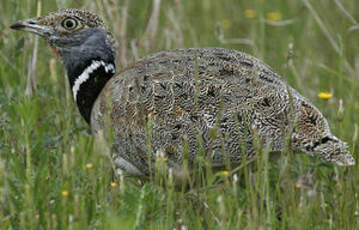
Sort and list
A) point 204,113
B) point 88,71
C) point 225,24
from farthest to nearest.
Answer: point 225,24 → point 88,71 → point 204,113

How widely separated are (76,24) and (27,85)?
25.4 inches

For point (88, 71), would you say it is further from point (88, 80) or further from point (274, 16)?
point (274, 16)

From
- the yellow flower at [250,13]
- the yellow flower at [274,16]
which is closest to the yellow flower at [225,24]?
the yellow flower at [250,13]

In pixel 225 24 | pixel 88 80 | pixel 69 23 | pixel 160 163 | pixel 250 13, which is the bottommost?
pixel 160 163

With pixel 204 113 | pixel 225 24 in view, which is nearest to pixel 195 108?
pixel 204 113

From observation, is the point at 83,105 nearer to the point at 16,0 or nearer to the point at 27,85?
the point at 27,85

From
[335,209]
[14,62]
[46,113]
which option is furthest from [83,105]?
[335,209]

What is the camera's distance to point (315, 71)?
743 cm

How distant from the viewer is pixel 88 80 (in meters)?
5.17

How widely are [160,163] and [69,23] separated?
205 cm

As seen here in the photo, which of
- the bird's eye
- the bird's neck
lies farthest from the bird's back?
the bird's eye

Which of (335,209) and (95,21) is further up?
(95,21)

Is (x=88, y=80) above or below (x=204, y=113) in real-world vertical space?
above

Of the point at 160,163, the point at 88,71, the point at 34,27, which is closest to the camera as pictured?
the point at 160,163
